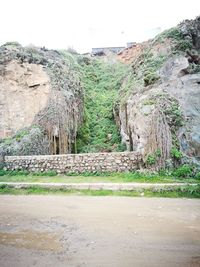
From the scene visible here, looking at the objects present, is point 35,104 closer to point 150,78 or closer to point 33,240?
point 150,78

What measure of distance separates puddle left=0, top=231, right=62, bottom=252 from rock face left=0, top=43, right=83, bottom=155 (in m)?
11.1

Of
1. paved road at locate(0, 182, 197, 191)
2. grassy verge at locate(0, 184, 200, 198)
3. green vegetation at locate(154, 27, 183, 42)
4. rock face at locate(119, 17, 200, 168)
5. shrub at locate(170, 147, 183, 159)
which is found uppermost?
green vegetation at locate(154, 27, 183, 42)

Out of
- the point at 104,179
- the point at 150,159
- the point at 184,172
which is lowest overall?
the point at 104,179

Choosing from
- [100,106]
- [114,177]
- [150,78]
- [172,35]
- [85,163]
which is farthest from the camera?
[100,106]

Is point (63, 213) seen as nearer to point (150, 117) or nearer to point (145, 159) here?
point (145, 159)

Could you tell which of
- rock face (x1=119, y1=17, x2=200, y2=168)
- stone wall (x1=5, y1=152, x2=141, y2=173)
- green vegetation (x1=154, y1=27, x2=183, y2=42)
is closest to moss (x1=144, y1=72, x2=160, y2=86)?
rock face (x1=119, y1=17, x2=200, y2=168)

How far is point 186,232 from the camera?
6480mm

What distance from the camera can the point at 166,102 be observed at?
→ 15.7 meters

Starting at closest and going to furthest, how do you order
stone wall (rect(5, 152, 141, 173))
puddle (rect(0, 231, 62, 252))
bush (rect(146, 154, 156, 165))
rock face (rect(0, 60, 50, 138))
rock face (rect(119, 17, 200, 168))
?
puddle (rect(0, 231, 62, 252)) → bush (rect(146, 154, 156, 165)) → rock face (rect(119, 17, 200, 168)) → stone wall (rect(5, 152, 141, 173)) → rock face (rect(0, 60, 50, 138))

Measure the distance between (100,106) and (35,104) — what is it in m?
7.04

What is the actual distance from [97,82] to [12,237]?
86.0ft

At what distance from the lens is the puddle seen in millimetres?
5745

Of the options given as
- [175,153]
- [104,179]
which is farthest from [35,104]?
[175,153]

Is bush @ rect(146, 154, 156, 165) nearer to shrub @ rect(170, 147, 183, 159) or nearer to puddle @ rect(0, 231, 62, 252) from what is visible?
shrub @ rect(170, 147, 183, 159)
